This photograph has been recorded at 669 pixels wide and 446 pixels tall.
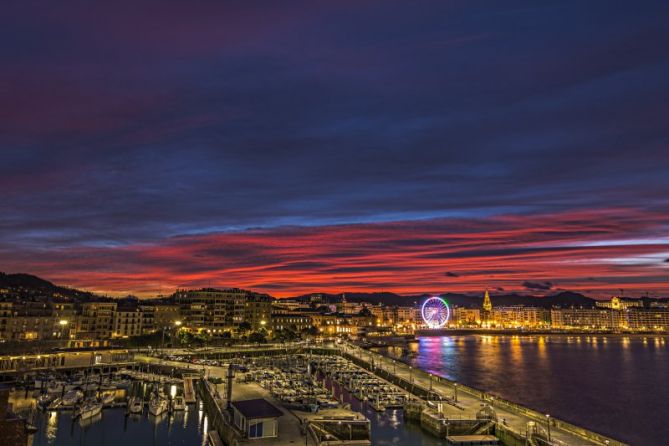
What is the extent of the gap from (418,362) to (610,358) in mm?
48026

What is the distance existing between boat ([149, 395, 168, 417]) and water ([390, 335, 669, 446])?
127ft

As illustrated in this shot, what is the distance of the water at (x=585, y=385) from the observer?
5131 centimetres

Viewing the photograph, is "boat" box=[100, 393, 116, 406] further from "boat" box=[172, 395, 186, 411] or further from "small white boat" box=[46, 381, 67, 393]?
"boat" box=[172, 395, 186, 411]

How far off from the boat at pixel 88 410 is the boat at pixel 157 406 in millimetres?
4485

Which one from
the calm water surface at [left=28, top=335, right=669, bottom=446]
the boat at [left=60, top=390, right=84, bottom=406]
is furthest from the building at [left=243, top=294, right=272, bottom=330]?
the boat at [left=60, top=390, right=84, bottom=406]

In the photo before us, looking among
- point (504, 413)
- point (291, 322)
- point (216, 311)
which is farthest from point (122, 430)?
point (291, 322)

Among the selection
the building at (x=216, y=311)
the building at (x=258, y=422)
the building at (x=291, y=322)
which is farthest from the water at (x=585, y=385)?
the building at (x=291, y=322)

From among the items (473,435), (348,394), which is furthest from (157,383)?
(473,435)

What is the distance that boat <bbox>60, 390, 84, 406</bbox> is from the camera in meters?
47.8

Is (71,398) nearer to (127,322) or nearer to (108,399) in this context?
(108,399)

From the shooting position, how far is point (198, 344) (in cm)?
9919

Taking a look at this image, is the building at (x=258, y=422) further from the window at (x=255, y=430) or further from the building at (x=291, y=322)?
the building at (x=291, y=322)

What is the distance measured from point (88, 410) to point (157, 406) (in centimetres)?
568

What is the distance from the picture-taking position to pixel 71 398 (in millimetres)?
48906
